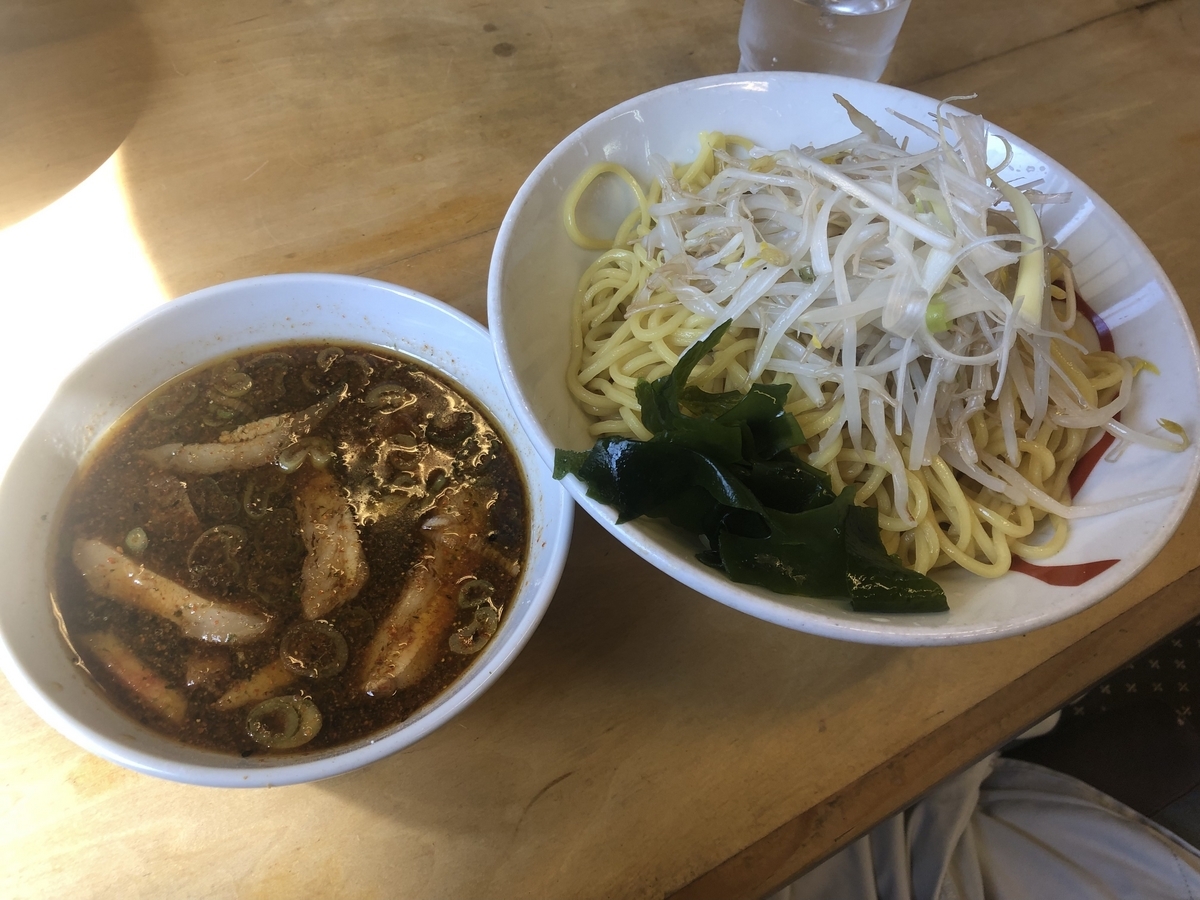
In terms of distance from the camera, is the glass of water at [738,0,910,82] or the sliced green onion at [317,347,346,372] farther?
the glass of water at [738,0,910,82]

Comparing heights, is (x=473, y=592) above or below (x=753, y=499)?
below

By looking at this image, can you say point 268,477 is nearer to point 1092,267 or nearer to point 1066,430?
point 1066,430

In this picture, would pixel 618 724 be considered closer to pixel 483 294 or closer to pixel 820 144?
pixel 483 294

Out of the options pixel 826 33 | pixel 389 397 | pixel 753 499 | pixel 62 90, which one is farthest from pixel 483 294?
pixel 62 90

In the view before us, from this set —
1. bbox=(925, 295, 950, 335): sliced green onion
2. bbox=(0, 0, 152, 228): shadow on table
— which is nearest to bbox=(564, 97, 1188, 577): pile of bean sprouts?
bbox=(925, 295, 950, 335): sliced green onion

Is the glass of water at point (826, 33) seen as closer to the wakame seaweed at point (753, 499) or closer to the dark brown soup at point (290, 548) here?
the wakame seaweed at point (753, 499)

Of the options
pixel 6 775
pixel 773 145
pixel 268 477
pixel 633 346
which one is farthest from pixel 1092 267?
pixel 6 775

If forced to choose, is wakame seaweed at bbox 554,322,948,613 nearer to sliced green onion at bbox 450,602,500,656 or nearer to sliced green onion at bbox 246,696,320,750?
sliced green onion at bbox 450,602,500,656
